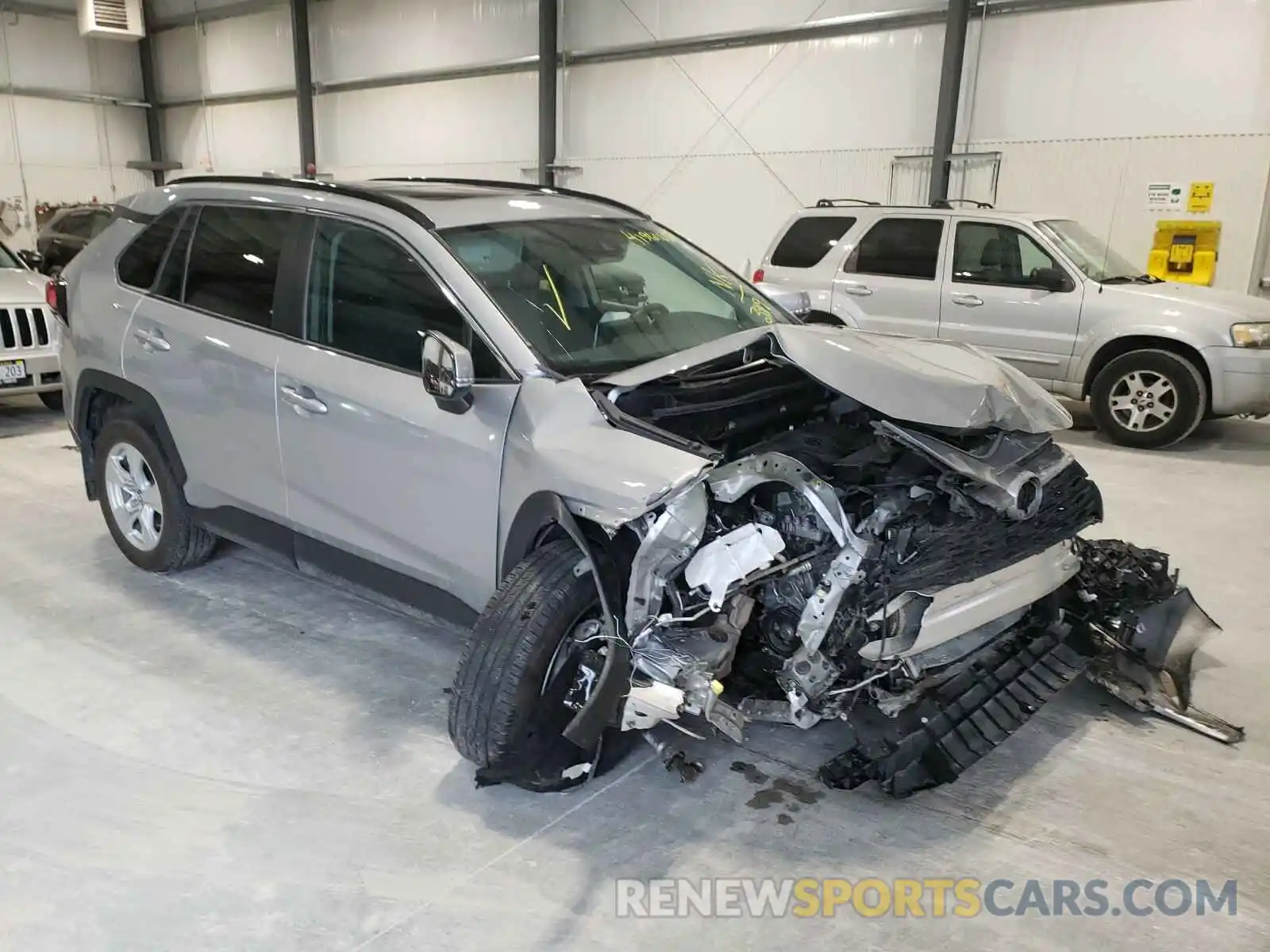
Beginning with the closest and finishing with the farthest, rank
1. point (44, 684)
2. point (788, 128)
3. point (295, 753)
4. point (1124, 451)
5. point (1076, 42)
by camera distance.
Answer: point (295, 753) < point (44, 684) < point (1124, 451) < point (1076, 42) < point (788, 128)

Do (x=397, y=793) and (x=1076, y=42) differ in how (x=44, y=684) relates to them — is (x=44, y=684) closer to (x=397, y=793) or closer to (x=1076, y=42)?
(x=397, y=793)

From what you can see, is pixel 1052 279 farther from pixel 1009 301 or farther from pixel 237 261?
pixel 237 261

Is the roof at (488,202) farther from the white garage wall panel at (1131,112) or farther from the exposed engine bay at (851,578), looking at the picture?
the white garage wall panel at (1131,112)

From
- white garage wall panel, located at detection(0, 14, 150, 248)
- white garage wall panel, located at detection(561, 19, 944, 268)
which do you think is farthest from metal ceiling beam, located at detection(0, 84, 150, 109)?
white garage wall panel, located at detection(561, 19, 944, 268)

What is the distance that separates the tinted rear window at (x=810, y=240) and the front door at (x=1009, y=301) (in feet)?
3.40

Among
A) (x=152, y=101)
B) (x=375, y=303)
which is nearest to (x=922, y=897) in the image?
(x=375, y=303)

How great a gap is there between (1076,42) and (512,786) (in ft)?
32.5

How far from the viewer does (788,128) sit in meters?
11.9

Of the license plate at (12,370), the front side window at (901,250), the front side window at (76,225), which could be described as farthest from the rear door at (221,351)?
the front side window at (76,225)

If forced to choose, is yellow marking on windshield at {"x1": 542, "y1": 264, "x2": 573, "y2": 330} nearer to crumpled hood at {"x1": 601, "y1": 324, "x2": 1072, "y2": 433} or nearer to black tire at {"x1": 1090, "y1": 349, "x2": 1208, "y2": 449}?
crumpled hood at {"x1": 601, "y1": 324, "x2": 1072, "y2": 433}

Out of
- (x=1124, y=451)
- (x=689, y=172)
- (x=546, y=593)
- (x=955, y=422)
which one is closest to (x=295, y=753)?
(x=546, y=593)

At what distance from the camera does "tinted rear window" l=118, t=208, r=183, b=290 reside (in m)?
4.07

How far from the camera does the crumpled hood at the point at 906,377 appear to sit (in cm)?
274

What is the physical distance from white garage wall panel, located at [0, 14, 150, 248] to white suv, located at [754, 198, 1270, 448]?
55.1ft
